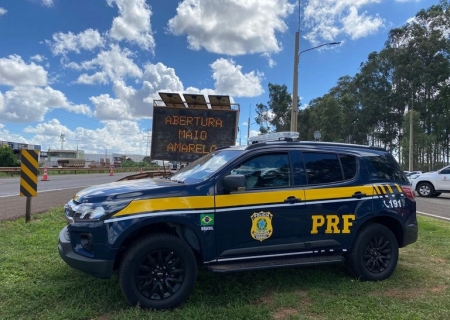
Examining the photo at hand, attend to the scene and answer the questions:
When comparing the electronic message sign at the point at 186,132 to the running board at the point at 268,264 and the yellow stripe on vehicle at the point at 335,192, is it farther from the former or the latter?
the running board at the point at 268,264

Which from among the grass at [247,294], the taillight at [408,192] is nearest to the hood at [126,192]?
the grass at [247,294]

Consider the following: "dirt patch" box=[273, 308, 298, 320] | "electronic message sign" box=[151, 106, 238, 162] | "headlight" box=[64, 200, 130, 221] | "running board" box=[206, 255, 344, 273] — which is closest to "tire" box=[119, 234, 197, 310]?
"running board" box=[206, 255, 344, 273]

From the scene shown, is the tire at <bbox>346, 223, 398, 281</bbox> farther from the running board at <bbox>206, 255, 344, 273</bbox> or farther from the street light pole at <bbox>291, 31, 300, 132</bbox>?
the street light pole at <bbox>291, 31, 300, 132</bbox>

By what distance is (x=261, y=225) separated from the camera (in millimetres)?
4016

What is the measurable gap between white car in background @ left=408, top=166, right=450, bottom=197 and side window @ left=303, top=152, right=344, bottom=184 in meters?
15.0

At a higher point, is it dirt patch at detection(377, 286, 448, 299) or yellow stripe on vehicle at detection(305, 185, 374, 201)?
yellow stripe on vehicle at detection(305, 185, 374, 201)

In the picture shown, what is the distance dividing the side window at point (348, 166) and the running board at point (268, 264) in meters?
1.06

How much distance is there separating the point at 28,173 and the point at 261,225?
222 inches

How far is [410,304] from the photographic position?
3.94 metres

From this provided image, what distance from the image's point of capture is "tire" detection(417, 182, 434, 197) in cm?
1752

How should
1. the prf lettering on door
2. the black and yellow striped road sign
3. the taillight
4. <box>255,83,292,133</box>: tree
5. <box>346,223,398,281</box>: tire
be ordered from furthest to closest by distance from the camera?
<box>255,83,292,133</box>: tree < the black and yellow striped road sign < the taillight < <box>346,223,398,281</box>: tire < the prf lettering on door

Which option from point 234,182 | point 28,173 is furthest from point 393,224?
point 28,173

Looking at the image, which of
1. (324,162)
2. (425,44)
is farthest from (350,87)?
(324,162)

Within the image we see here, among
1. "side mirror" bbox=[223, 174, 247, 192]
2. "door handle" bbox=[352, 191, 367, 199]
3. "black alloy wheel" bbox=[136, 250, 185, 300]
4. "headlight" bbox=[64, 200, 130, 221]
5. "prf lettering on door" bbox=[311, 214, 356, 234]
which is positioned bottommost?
"black alloy wheel" bbox=[136, 250, 185, 300]
